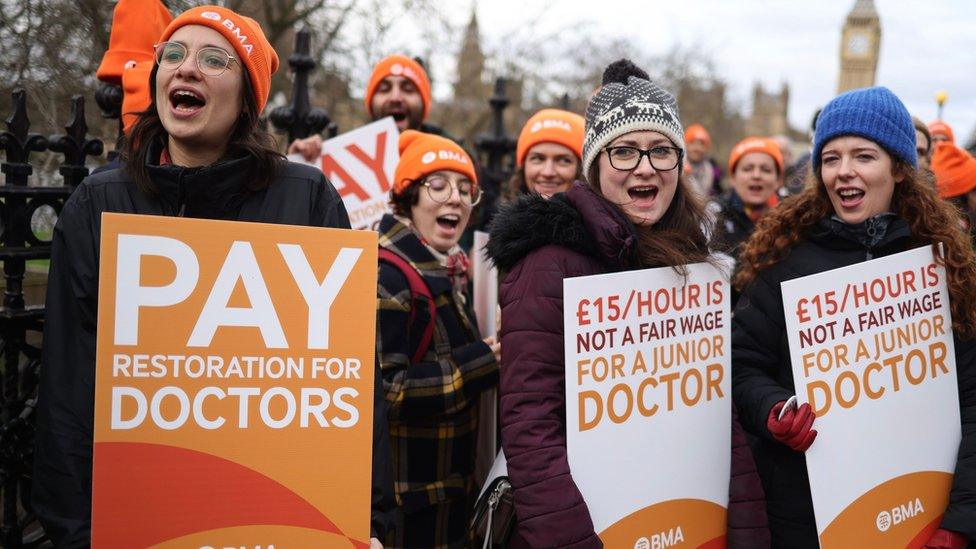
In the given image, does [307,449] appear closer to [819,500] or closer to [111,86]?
[819,500]

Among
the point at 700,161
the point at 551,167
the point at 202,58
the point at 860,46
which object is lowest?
the point at 202,58

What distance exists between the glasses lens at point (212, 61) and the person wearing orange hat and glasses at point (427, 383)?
1.01 metres

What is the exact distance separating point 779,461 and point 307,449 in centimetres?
155

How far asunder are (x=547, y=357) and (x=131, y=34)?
8.08 feet

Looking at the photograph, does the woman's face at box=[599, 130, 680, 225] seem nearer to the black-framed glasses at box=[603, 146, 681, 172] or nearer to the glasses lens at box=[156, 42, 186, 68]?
the black-framed glasses at box=[603, 146, 681, 172]

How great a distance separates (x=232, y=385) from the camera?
195 centimetres

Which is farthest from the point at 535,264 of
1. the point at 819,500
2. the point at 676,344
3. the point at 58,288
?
the point at 58,288

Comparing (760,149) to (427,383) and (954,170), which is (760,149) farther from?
(427,383)

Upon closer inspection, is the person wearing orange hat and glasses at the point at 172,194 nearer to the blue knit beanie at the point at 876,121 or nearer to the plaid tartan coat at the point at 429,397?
the plaid tartan coat at the point at 429,397

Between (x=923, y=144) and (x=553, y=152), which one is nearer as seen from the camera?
(x=553, y=152)

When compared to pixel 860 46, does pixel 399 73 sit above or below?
below

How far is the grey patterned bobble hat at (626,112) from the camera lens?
2557 millimetres

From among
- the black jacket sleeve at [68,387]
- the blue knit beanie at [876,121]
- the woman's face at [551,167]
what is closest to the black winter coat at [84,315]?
the black jacket sleeve at [68,387]

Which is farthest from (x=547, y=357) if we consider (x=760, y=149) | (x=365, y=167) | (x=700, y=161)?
(x=700, y=161)
